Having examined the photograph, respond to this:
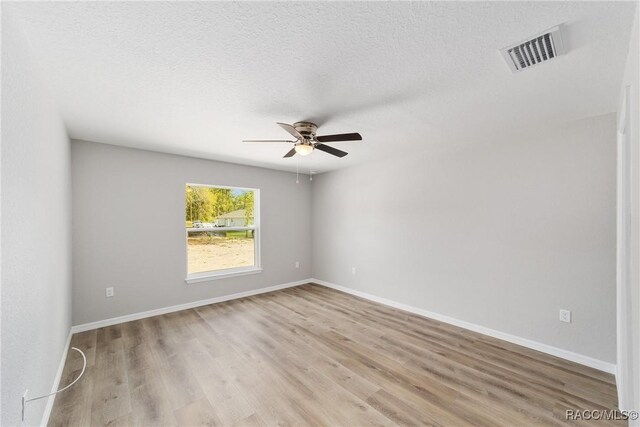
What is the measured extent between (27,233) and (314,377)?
2.27 m

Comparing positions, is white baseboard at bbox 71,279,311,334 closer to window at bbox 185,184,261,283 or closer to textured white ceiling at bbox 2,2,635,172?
window at bbox 185,184,261,283

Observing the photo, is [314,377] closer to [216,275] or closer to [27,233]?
[27,233]

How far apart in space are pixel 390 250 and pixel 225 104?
326cm

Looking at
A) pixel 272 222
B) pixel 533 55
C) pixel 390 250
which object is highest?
pixel 533 55

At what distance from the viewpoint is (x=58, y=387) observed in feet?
7.08

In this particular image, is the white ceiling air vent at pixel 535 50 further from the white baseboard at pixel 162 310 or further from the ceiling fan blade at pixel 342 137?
the white baseboard at pixel 162 310

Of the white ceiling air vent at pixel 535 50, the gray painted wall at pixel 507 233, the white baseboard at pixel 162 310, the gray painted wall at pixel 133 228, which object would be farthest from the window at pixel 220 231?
the white ceiling air vent at pixel 535 50


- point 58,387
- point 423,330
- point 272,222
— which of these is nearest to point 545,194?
point 423,330

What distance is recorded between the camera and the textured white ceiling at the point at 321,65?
1.25 metres

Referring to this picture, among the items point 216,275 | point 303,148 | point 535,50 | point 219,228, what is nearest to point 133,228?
point 219,228

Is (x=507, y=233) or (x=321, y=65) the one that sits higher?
(x=321, y=65)

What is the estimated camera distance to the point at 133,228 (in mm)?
3615

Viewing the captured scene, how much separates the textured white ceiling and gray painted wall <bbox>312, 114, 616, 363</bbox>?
43cm

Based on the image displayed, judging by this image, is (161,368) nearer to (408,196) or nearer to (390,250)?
(390,250)
